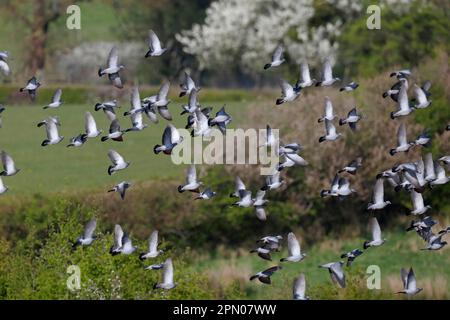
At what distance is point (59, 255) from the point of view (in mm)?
25094

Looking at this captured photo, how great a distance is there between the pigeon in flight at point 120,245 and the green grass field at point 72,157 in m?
10.9

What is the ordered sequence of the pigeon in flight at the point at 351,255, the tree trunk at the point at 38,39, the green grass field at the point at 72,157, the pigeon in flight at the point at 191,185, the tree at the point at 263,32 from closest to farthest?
the pigeon in flight at the point at 351,255
the pigeon in flight at the point at 191,185
the green grass field at the point at 72,157
the tree at the point at 263,32
the tree trunk at the point at 38,39

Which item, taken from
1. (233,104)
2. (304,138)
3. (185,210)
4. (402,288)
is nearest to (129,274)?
(402,288)

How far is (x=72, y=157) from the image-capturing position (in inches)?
1713

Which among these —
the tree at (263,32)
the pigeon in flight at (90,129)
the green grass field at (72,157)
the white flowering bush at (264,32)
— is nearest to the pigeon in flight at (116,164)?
the pigeon in flight at (90,129)

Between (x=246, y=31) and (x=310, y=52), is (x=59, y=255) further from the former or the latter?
(x=246, y=31)

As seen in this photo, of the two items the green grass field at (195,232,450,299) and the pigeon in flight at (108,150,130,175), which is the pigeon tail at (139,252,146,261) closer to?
the pigeon in flight at (108,150,130,175)

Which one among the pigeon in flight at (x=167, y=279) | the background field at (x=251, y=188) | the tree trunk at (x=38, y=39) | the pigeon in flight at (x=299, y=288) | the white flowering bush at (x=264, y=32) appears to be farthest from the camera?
the tree trunk at (x=38, y=39)

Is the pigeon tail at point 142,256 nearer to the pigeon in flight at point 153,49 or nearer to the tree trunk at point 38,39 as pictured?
the pigeon in flight at point 153,49

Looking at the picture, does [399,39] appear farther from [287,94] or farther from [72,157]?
[287,94]

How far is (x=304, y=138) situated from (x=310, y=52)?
777 inches

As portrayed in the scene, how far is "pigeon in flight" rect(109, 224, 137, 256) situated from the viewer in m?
23.9

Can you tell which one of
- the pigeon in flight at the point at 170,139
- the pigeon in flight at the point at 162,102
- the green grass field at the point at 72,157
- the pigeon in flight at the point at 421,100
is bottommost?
the pigeon in flight at the point at 170,139

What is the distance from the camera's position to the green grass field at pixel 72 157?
38188 millimetres
